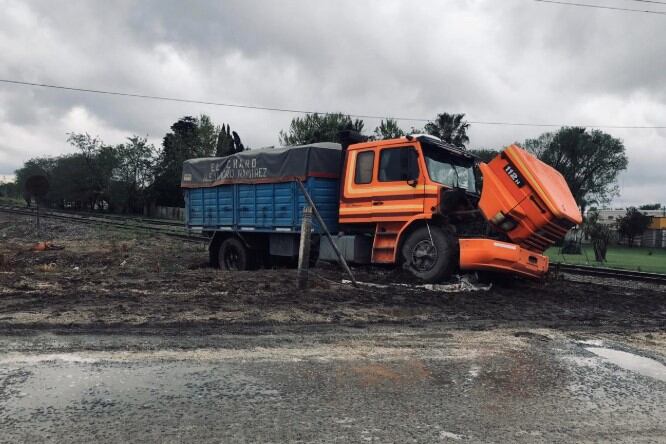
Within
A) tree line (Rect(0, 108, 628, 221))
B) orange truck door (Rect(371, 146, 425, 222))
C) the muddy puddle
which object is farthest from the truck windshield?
tree line (Rect(0, 108, 628, 221))

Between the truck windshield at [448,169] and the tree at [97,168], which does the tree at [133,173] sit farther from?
the truck windshield at [448,169]

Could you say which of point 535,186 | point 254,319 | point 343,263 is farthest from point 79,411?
point 535,186

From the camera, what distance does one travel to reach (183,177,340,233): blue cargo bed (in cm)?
1084

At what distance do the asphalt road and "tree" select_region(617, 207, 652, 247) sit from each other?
50262mm

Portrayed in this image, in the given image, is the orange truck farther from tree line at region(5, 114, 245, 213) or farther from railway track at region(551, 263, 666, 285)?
tree line at region(5, 114, 245, 213)

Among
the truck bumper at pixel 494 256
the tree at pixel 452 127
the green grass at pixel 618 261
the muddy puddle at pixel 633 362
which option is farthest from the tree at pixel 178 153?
the muddy puddle at pixel 633 362

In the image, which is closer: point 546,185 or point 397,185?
point 546,185

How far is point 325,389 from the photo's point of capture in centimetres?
408

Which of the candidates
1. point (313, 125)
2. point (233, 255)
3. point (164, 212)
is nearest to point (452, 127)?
point (313, 125)

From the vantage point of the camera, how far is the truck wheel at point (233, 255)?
41.2 feet

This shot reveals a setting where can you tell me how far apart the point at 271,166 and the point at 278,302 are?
452cm

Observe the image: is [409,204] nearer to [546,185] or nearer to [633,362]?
[546,185]

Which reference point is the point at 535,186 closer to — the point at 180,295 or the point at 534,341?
the point at 534,341

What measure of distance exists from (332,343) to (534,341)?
2189mm
